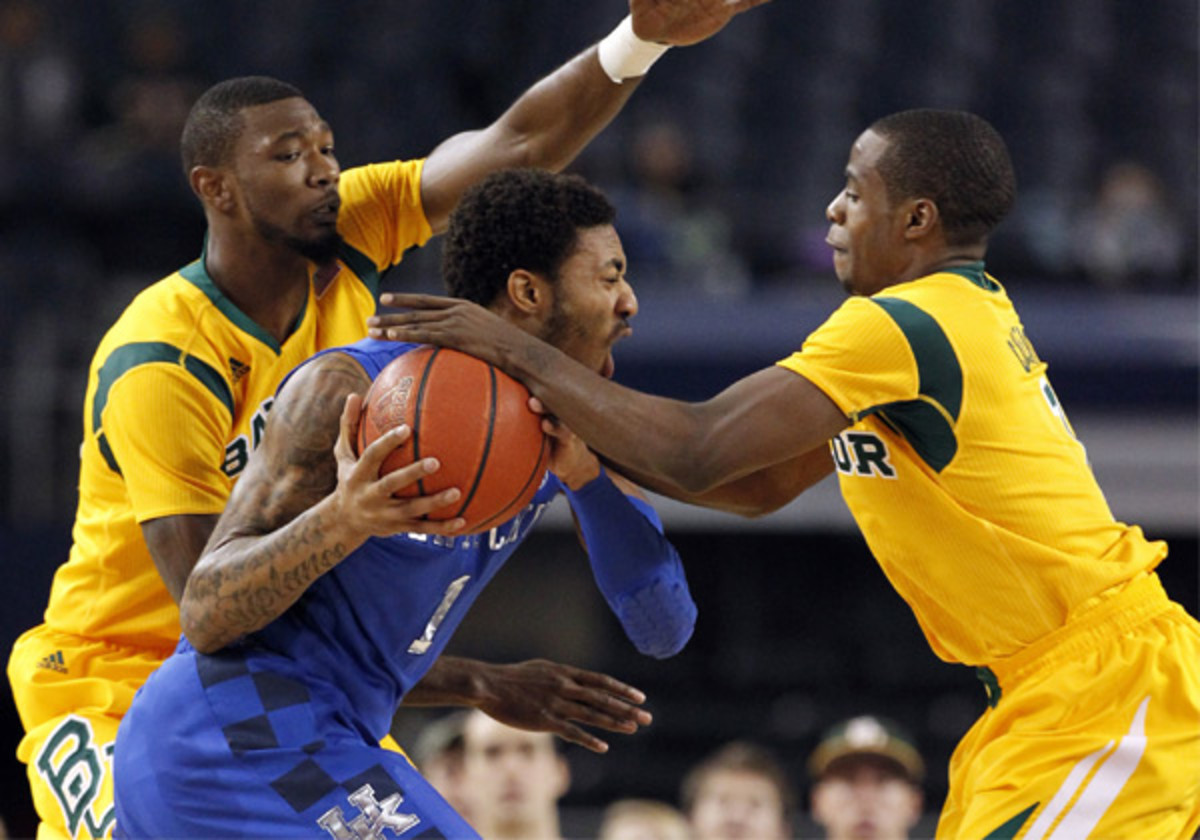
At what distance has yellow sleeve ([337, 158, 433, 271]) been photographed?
5090mm

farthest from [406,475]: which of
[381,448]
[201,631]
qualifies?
[201,631]

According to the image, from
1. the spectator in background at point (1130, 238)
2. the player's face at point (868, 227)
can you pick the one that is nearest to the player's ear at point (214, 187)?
the player's face at point (868, 227)

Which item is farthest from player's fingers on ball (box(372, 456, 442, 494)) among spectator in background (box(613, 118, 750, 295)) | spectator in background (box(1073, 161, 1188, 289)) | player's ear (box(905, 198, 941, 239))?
spectator in background (box(1073, 161, 1188, 289))

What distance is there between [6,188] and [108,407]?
5689 millimetres

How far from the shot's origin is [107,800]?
4.38 metres

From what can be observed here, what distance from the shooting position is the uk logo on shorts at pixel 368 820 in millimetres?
3709

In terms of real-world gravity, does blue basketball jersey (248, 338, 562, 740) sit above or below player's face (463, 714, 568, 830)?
above

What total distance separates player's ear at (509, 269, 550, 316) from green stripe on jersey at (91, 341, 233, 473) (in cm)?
98

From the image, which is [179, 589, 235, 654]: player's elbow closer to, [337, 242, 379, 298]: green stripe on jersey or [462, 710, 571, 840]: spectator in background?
[337, 242, 379, 298]: green stripe on jersey

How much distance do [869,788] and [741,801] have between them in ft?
1.70

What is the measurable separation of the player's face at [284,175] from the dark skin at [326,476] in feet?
3.28

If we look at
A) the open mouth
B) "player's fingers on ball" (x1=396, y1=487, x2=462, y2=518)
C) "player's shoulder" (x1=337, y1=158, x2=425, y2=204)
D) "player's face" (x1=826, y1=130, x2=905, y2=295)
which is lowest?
"player's fingers on ball" (x1=396, y1=487, x2=462, y2=518)

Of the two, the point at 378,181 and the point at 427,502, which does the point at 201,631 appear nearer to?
the point at 427,502

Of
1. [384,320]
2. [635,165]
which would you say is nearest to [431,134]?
[635,165]
